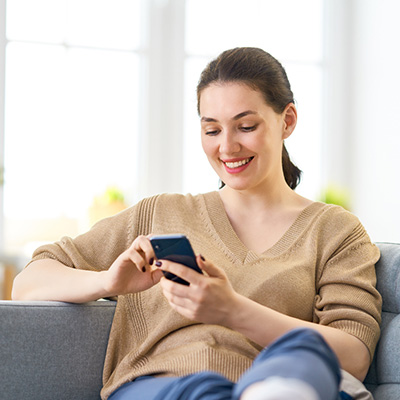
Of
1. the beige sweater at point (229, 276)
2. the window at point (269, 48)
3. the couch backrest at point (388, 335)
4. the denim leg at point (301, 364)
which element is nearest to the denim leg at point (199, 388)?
the denim leg at point (301, 364)

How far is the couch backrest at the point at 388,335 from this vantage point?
1.55m

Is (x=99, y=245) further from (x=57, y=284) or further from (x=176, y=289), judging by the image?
(x=176, y=289)

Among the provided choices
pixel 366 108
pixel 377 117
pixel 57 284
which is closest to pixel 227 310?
pixel 57 284

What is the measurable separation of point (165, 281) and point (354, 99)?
156 inches

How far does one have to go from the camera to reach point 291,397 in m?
0.85

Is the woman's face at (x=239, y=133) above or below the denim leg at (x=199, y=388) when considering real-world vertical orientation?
above

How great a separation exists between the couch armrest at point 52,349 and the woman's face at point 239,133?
49cm

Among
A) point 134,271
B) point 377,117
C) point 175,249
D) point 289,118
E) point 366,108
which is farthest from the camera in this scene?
point 366,108

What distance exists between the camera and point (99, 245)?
5.66 ft

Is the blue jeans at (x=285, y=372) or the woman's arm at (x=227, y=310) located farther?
the woman's arm at (x=227, y=310)

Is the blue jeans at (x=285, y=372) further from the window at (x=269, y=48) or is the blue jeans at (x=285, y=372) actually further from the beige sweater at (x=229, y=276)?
the window at (x=269, y=48)

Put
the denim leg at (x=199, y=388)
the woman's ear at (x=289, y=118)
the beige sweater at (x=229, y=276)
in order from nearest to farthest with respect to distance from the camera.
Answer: the denim leg at (x=199, y=388) → the beige sweater at (x=229, y=276) → the woman's ear at (x=289, y=118)

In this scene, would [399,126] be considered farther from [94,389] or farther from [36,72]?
[94,389]

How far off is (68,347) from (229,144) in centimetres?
64
